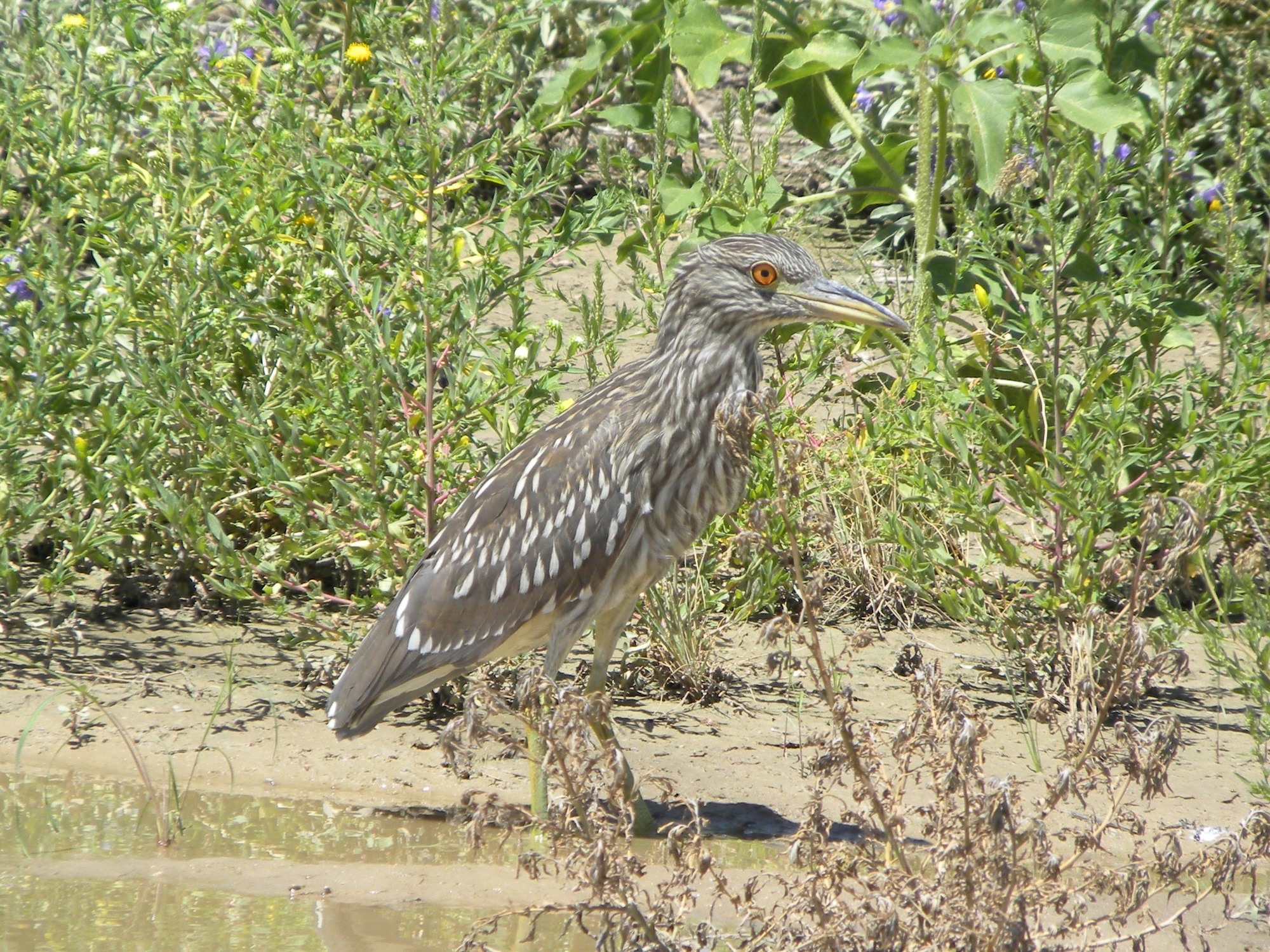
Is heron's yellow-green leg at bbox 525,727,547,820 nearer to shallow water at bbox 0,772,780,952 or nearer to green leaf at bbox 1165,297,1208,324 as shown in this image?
shallow water at bbox 0,772,780,952

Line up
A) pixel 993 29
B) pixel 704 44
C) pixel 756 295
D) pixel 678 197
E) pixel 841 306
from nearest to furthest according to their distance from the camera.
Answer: pixel 841 306, pixel 756 295, pixel 993 29, pixel 678 197, pixel 704 44

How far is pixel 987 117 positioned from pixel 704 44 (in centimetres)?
138

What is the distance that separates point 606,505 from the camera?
4.43 m

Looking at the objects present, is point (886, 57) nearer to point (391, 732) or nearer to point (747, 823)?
point (747, 823)

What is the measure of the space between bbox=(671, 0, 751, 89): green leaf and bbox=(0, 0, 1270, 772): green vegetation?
2 cm

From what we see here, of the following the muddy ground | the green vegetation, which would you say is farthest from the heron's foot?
the green vegetation

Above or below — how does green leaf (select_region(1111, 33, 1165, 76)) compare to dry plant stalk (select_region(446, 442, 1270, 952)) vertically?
above

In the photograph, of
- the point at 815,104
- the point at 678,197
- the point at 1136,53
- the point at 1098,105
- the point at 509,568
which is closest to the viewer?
the point at 509,568

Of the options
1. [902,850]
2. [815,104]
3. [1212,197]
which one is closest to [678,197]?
[815,104]

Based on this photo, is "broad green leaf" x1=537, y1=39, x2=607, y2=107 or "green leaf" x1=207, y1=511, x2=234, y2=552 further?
"broad green leaf" x1=537, y1=39, x2=607, y2=107

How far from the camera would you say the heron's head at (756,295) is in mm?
4352

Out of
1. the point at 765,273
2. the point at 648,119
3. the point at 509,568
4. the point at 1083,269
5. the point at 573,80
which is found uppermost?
the point at 573,80

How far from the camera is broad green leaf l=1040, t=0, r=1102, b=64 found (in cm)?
528

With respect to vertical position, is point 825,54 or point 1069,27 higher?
point 1069,27
